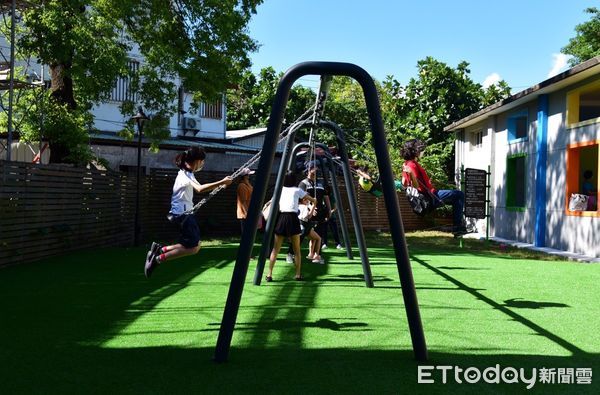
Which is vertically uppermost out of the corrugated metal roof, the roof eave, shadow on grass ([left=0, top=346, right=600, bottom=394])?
the roof eave

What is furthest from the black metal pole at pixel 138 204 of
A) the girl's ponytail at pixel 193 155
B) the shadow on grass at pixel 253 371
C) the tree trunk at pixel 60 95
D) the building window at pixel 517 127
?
the shadow on grass at pixel 253 371

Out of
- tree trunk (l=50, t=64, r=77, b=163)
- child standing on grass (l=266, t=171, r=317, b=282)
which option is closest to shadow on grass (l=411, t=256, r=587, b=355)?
child standing on grass (l=266, t=171, r=317, b=282)

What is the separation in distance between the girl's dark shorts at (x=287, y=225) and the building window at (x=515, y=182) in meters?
12.8

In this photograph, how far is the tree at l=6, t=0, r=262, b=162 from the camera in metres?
14.5

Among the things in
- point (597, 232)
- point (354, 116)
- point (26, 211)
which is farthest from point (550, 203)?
point (354, 116)

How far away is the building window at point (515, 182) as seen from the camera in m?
20.6

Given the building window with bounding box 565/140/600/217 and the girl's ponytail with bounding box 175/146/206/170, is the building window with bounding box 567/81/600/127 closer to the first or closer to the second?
the building window with bounding box 565/140/600/217

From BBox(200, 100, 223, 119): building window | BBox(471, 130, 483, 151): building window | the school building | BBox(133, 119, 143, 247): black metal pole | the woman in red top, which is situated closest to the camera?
the woman in red top

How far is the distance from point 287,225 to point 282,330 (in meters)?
3.26

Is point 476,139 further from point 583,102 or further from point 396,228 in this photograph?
point 396,228

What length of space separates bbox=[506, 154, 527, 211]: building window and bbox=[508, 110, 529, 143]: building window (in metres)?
0.65

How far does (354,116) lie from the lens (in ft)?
138

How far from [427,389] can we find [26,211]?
9674 millimetres

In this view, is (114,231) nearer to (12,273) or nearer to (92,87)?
(92,87)
